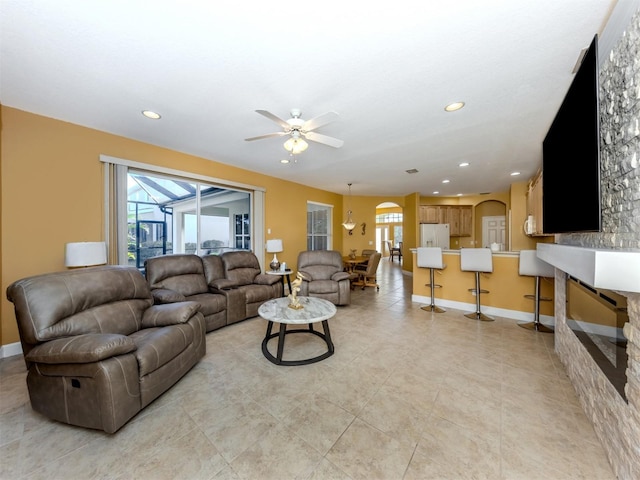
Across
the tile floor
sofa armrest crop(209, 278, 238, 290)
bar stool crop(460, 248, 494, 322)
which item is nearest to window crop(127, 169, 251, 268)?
sofa armrest crop(209, 278, 238, 290)

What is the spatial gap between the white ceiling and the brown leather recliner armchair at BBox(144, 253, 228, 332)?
1.80 m

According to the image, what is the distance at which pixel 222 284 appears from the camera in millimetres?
3607

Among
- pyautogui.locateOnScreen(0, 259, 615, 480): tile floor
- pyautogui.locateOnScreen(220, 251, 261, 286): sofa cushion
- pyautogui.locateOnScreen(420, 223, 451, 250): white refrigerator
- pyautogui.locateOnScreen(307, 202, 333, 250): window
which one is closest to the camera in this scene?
pyautogui.locateOnScreen(0, 259, 615, 480): tile floor

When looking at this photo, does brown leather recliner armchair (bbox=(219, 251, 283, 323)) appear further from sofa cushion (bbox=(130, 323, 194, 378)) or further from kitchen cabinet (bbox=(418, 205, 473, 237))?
kitchen cabinet (bbox=(418, 205, 473, 237))

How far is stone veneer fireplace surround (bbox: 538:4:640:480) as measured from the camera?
1.10 m

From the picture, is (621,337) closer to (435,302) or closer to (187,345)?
(187,345)

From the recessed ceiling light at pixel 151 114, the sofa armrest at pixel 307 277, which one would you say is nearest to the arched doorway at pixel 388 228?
the sofa armrest at pixel 307 277

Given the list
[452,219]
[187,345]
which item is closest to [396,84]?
[187,345]

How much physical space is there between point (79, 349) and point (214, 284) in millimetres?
2107

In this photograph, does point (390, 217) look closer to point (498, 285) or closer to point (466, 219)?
point (466, 219)

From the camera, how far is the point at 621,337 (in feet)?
4.23

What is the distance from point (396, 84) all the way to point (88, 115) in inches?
136

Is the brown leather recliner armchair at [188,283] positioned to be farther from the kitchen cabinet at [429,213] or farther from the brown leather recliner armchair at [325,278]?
the kitchen cabinet at [429,213]

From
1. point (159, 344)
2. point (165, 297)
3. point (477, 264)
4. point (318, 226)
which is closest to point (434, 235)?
point (318, 226)
